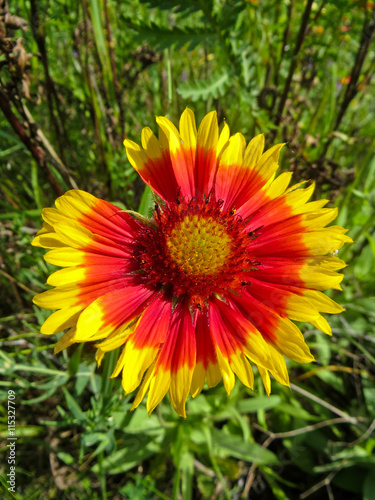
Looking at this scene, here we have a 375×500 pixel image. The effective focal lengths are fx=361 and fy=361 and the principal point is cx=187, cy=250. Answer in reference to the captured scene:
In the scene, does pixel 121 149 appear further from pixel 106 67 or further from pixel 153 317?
pixel 153 317

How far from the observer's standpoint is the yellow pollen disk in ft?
3.55

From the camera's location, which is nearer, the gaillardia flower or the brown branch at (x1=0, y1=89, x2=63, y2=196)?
the gaillardia flower

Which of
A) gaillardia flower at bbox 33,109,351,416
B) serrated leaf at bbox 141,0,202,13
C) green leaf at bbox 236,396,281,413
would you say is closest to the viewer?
gaillardia flower at bbox 33,109,351,416

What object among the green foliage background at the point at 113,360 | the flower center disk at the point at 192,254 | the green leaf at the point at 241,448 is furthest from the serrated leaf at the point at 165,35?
the green leaf at the point at 241,448

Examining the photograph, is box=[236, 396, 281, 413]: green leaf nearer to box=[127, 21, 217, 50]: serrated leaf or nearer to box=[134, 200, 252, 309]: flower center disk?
box=[134, 200, 252, 309]: flower center disk

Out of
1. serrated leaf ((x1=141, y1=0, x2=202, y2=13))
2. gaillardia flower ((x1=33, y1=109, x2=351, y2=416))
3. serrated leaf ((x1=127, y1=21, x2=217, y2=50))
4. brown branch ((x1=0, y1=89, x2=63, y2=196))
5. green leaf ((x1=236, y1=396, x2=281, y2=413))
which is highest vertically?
serrated leaf ((x1=141, y1=0, x2=202, y2=13))

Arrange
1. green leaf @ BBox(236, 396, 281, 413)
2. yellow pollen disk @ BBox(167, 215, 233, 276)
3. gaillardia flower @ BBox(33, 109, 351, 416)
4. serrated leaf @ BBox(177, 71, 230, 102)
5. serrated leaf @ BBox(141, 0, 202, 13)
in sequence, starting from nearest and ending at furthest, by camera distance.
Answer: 1. gaillardia flower @ BBox(33, 109, 351, 416)
2. yellow pollen disk @ BBox(167, 215, 233, 276)
3. serrated leaf @ BBox(141, 0, 202, 13)
4. serrated leaf @ BBox(177, 71, 230, 102)
5. green leaf @ BBox(236, 396, 281, 413)

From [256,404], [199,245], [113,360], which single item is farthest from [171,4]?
[256,404]

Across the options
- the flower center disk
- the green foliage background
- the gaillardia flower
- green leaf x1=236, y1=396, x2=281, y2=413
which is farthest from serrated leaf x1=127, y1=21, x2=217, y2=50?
green leaf x1=236, y1=396, x2=281, y2=413

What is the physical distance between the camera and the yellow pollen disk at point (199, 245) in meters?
1.08

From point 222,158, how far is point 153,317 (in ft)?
1.79

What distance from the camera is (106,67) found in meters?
1.63

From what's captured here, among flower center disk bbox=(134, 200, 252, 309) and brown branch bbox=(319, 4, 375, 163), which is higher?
brown branch bbox=(319, 4, 375, 163)

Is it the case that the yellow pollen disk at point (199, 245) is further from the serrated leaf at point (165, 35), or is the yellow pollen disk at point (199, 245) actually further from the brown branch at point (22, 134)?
the serrated leaf at point (165, 35)
